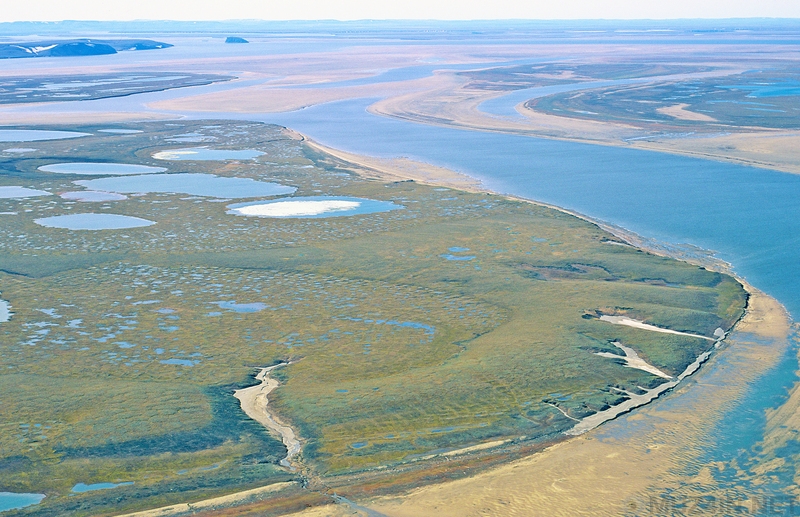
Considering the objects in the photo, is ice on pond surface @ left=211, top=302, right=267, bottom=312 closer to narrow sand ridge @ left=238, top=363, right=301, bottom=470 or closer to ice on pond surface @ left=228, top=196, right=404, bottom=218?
narrow sand ridge @ left=238, top=363, right=301, bottom=470

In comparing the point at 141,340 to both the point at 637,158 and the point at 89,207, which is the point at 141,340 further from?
the point at 637,158

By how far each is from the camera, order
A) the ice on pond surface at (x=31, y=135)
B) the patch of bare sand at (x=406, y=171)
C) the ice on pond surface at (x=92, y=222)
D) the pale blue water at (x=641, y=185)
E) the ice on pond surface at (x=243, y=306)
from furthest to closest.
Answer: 1. the ice on pond surface at (x=31, y=135)
2. the patch of bare sand at (x=406, y=171)
3. the ice on pond surface at (x=92, y=222)
4. the pale blue water at (x=641, y=185)
5. the ice on pond surface at (x=243, y=306)

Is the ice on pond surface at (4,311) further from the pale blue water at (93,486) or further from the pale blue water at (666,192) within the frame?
the pale blue water at (666,192)

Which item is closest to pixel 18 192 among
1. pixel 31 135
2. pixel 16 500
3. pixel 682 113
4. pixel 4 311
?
pixel 4 311

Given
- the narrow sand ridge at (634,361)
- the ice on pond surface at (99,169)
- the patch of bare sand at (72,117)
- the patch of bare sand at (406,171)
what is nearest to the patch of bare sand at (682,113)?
the patch of bare sand at (406,171)

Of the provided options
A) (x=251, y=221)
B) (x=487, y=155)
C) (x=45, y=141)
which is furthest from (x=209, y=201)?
(x=45, y=141)

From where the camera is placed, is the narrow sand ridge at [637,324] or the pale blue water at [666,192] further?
the narrow sand ridge at [637,324]
